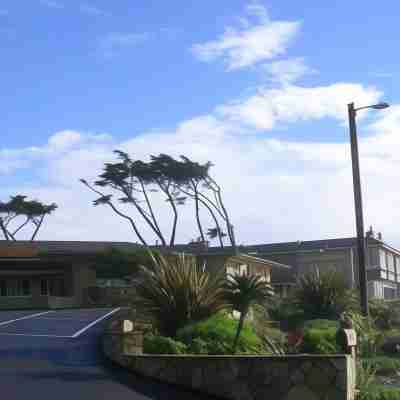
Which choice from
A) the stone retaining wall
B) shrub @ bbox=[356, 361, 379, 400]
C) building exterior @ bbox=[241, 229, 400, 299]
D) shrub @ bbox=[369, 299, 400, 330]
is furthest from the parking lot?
building exterior @ bbox=[241, 229, 400, 299]

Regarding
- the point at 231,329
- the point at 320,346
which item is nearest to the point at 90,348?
the point at 231,329

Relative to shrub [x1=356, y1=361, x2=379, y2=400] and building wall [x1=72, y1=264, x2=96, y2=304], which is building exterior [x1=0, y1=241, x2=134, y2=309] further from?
shrub [x1=356, y1=361, x2=379, y2=400]

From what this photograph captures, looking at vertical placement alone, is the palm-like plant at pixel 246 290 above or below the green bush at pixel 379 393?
above

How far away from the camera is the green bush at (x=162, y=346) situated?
1566cm

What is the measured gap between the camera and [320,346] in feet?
62.2

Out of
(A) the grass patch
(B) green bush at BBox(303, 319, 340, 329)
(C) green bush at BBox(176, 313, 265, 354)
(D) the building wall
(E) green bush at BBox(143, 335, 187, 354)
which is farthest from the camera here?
(D) the building wall

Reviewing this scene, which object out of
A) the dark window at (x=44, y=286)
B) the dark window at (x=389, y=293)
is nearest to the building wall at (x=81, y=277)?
the dark window at (x=44, y=286)

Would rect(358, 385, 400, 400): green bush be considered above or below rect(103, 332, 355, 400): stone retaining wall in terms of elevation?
below

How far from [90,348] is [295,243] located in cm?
5137

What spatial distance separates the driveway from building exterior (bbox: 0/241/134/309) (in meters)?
26.1

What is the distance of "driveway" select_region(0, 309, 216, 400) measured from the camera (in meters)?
12.8

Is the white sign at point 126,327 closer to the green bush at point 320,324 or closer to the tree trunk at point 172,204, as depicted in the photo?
the green bush at point 320,324

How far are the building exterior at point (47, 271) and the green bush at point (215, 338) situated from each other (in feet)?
94.3

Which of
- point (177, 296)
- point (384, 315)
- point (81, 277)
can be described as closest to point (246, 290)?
point (177, 296)
